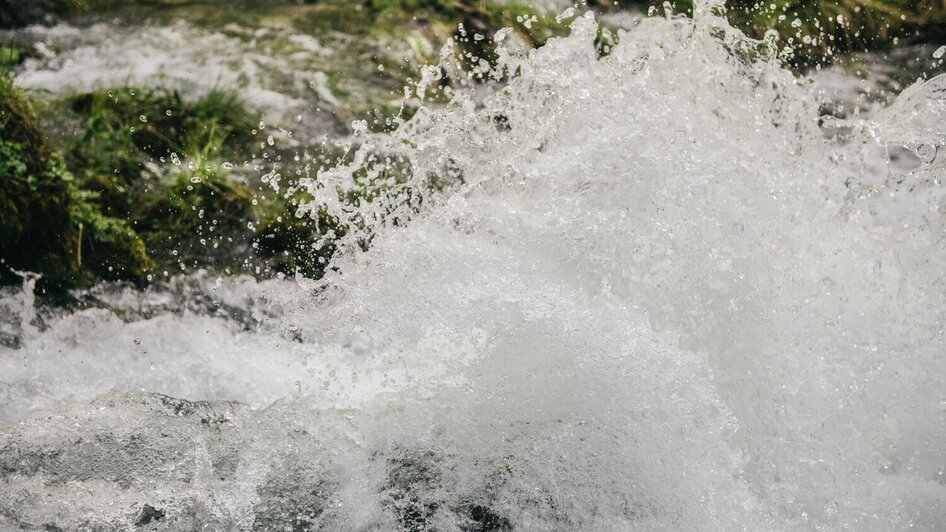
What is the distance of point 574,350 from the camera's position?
133 inches

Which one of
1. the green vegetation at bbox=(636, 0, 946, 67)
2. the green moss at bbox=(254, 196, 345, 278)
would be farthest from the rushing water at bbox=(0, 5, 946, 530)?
the green vegetation at bbox=(636, 0, 946, 67)

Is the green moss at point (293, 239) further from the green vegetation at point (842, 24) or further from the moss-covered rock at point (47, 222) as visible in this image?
the green vegetation at point (842, 24)

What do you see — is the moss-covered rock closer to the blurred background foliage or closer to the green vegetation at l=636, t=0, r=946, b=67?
the blurred background foliage

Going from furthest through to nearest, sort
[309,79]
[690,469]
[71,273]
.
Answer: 1. [309,79]
2. [71,273]
3. [690,469]

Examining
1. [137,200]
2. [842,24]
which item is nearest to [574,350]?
[137,200]

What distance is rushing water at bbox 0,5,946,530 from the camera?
3.06 metres

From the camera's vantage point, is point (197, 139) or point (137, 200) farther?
point (197, 139)

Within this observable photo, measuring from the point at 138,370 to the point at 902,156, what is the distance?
4388 mm

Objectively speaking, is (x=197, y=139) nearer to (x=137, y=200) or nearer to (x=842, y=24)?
(x=137, y=200)

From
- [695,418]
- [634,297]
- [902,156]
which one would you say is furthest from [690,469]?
[902,156]

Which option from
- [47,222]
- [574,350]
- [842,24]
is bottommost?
[47,222]

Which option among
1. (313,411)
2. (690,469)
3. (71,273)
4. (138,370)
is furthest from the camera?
(71,273)

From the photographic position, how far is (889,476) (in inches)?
123

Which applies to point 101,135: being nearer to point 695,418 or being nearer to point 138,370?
point 138,370
